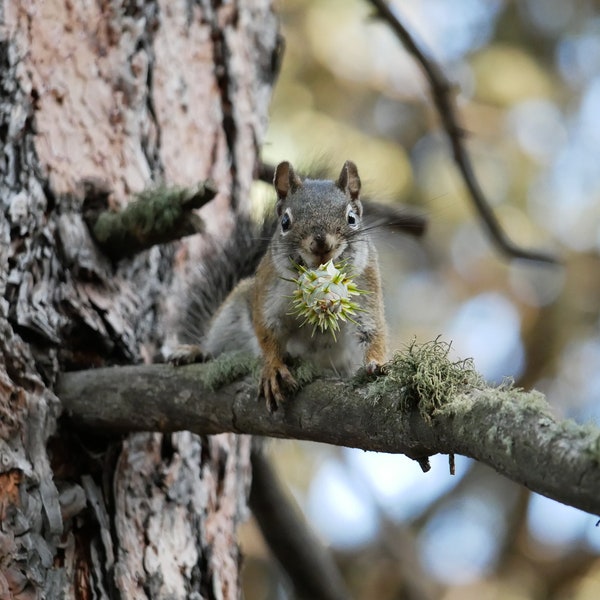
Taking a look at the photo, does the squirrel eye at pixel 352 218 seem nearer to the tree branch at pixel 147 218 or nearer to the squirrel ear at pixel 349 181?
the squirrel ear at pixel 349 181

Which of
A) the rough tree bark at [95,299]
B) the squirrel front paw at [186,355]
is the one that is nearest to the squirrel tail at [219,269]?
the rough tree bark at [95,299]

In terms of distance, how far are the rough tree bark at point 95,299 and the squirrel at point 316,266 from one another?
23cm

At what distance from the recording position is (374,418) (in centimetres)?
144

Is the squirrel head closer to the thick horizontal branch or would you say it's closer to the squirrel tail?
the squirrel tail

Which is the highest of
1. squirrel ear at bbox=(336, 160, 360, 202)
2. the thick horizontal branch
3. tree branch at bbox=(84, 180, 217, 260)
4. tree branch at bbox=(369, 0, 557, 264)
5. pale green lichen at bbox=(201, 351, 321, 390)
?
tree branch at bbox=(369, 0, 557, 264)

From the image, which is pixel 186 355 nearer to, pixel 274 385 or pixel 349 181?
pixel 274 385

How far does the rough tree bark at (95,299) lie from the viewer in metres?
1.78

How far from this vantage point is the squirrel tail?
8.01 feet

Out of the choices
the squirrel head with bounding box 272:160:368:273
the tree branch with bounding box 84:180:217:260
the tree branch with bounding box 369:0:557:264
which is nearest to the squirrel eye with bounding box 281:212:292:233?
the squirrel head with bounding box 272:160:368:273

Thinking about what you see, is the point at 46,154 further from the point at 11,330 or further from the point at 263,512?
the point at 263,512

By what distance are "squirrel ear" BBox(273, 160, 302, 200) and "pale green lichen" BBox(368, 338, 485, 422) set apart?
2.67ft

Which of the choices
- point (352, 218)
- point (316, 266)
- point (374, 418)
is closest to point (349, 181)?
point (352, 218)

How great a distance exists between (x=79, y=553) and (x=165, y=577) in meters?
0.21

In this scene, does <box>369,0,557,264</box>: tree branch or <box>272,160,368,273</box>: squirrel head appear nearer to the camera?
<box>272,160,368,273</box>: squirrel head
